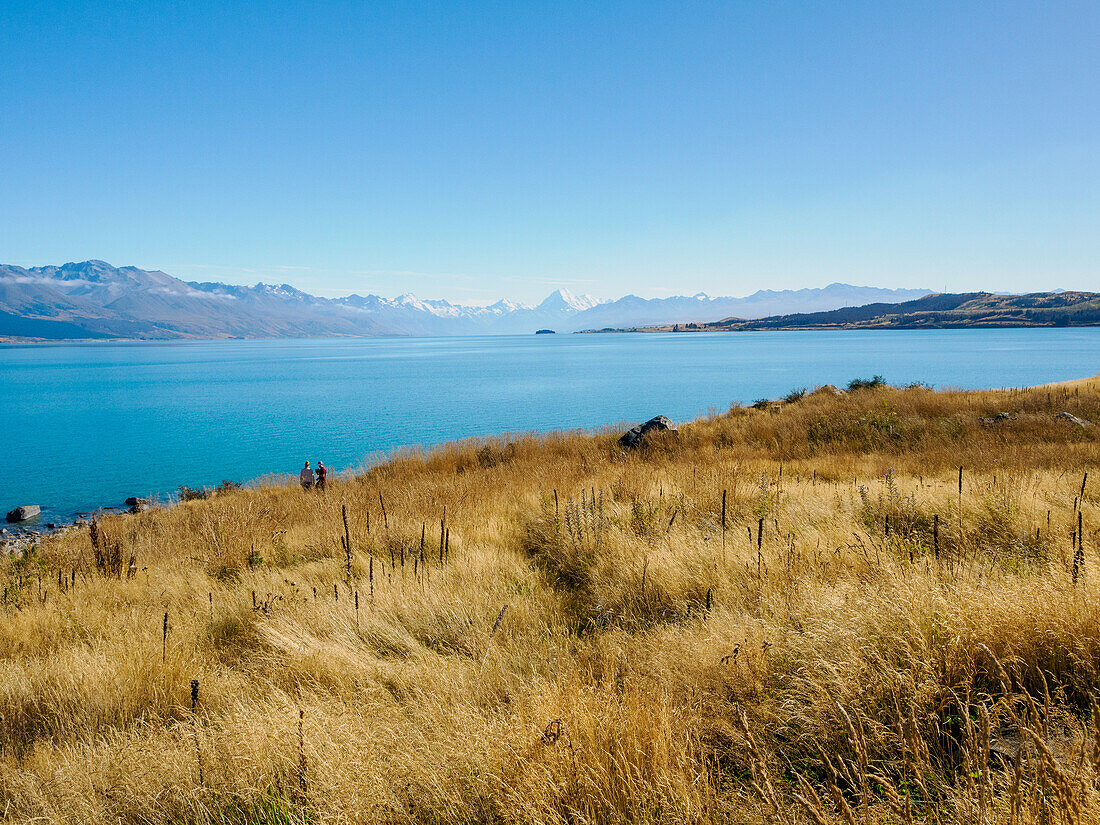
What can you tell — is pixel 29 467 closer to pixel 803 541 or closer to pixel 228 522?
pixel 228 522

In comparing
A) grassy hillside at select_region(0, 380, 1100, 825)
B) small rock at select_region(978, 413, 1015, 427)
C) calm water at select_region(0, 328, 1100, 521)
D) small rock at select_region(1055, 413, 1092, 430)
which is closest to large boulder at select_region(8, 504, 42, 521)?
calm water at select_region(0, 328, 1100, 521)

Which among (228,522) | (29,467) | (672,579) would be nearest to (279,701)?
(672,579)

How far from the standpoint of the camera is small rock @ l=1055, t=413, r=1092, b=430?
13.4m

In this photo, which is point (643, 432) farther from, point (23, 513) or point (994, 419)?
point (23, 513)

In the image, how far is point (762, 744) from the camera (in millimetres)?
2914

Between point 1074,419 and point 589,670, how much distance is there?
1691cm

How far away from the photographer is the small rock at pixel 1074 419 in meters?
13.4

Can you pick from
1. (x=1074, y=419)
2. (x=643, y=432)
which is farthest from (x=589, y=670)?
(x=1074, y=419)

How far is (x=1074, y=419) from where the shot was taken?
14.0 meters

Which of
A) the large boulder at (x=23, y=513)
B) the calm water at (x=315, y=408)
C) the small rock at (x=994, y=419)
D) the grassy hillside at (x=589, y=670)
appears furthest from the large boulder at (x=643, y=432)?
the large boulder at (x=23, y=513)

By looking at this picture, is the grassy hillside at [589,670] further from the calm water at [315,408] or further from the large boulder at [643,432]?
the calm water at [315,408]

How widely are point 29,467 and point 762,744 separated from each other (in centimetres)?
3772

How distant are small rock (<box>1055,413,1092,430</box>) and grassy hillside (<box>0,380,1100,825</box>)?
793 centimetres

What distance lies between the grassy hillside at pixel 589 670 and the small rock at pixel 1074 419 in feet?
26.0
